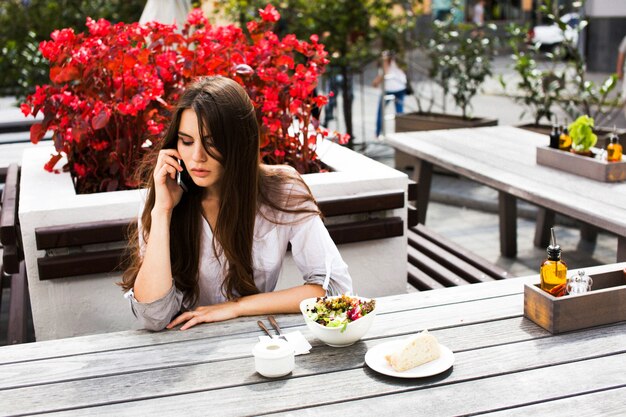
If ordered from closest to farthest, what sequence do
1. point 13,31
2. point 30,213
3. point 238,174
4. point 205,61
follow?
point 238,174 < point 30,213 < point 205,61 < point 13,31

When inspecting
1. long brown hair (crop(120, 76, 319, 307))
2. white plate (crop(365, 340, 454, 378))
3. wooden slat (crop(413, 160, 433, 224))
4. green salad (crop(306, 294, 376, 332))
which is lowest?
wooden slat (crop(413, 160, 433, 224))

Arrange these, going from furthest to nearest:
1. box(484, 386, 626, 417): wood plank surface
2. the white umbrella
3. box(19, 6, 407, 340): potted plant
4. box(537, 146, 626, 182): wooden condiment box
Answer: the white umbrella → box(537, 146, 626, 182): wooden condiment box → box(19, 6, 407, 340): potted plant → box(484, 386, 626, 417): wood plank surface

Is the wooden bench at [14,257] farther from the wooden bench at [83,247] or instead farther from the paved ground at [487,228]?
the paved ground at [487,228]

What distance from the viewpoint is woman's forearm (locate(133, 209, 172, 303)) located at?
2.59 metres

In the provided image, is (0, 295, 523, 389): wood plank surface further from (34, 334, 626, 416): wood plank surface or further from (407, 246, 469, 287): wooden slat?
(407, 246, 469, 287): wooden slat

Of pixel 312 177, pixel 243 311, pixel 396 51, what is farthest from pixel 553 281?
pixel 396 51

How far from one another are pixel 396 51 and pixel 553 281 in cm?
725

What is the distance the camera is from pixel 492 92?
15398mm

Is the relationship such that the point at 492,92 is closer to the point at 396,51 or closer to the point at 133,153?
the point at 396,51

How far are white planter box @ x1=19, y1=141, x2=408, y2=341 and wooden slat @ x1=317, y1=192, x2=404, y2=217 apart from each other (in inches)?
2.1

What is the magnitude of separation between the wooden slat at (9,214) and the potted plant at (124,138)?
0.06 m

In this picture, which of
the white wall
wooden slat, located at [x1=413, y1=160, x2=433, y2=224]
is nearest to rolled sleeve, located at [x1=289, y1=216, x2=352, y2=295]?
wooden slat, located at [x1=413, y1=160, x2=433, y2=224]

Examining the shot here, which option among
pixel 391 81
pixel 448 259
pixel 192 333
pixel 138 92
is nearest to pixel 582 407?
pixel 192 333

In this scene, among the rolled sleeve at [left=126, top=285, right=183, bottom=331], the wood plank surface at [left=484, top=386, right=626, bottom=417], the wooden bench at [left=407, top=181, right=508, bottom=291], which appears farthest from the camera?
the wooden bench at [left=407, top=181, right=508, bottom=291]
